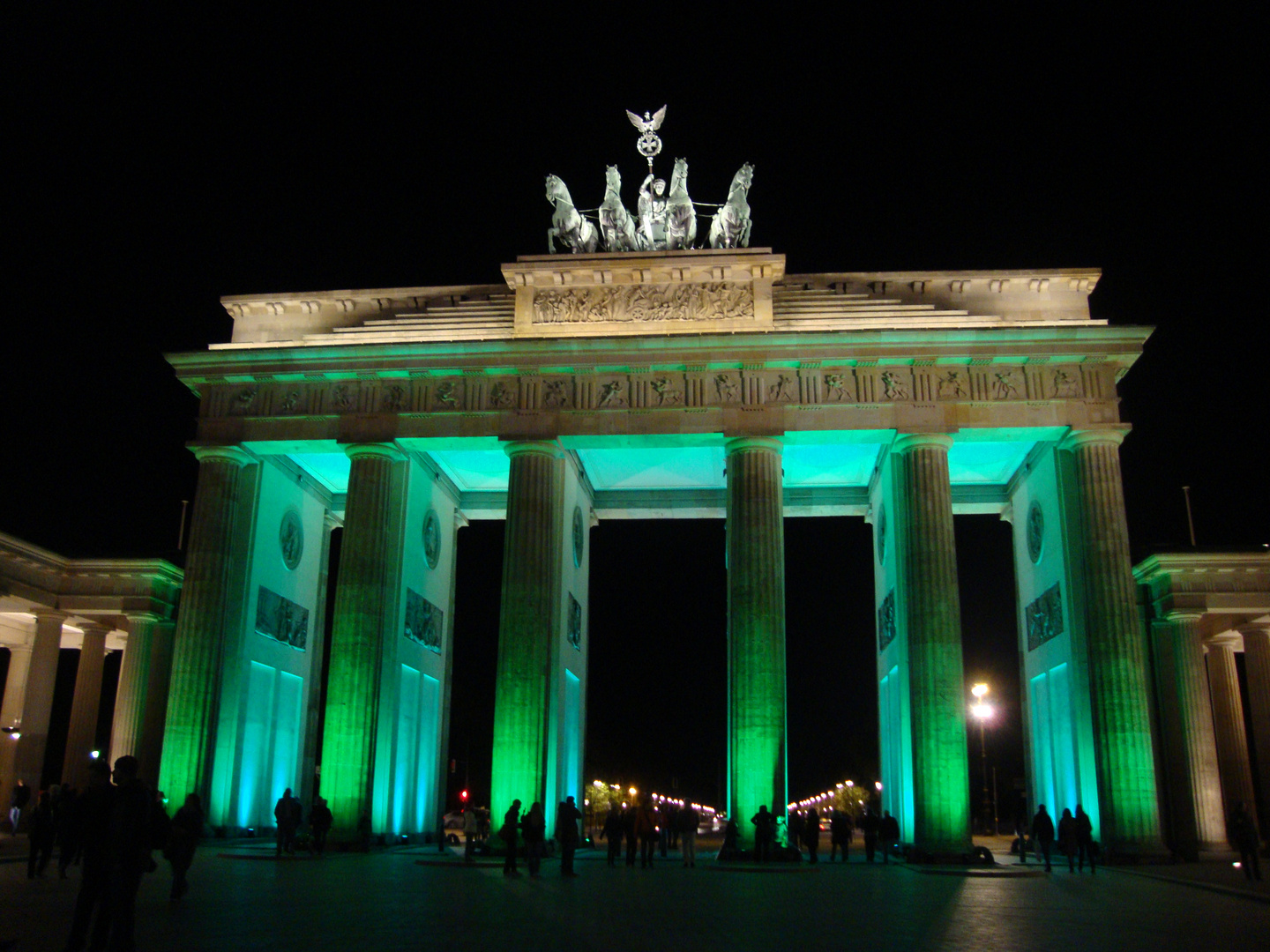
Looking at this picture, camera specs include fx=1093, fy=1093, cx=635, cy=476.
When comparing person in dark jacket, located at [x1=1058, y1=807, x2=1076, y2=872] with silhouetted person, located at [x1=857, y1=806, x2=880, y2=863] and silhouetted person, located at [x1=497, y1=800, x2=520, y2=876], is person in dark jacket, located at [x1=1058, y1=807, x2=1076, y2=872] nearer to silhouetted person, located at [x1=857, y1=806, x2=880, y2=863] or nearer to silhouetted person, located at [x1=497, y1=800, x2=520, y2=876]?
silhouetted person, located at [x1=857, y1=806, x2=880, y2=863]

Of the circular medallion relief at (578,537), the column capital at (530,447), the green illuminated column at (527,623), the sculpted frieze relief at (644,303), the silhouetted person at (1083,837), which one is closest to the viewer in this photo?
the silhouetted person at (1083,837)

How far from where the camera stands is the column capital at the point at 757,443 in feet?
97.2

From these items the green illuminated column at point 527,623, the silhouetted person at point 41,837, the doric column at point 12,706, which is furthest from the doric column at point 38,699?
the silhouetted person at point 41,837

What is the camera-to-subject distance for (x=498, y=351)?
30.5m

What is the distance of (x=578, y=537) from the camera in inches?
1415

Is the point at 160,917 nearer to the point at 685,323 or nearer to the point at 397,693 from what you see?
the point at 397,693

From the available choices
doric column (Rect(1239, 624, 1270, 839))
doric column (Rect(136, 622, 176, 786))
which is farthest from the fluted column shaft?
doric column (Rect(1239, 624, 1270, 839))

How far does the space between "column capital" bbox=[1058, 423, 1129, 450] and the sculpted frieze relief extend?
9.44m

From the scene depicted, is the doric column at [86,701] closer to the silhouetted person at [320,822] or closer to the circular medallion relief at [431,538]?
the circular medallion relief at [431,538]


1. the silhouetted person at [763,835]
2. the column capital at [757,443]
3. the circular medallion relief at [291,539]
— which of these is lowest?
the silhouetted person at [763,835]

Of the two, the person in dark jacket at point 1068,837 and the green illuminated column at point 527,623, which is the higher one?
the green illuminated column at point 527,623

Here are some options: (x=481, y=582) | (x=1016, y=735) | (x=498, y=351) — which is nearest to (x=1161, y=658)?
(x=498, y=351)

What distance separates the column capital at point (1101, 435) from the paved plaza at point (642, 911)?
11223 mm

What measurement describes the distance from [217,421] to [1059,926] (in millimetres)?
25985
